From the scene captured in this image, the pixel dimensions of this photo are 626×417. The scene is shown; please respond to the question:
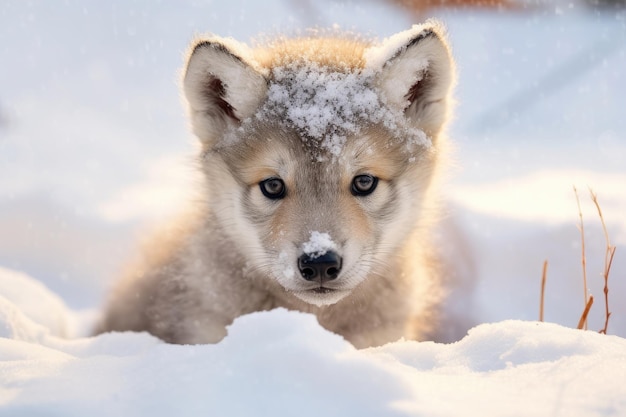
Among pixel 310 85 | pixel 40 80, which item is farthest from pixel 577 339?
pixel 40 80

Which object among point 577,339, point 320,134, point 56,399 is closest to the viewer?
point 56,399

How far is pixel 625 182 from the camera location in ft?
14.9

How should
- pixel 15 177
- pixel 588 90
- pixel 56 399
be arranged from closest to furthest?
pixel 56 399
pixel 15 177
pixel 588 90

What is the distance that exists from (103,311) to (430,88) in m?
2.25

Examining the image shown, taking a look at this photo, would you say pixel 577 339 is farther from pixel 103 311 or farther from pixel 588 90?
pixel 588 90

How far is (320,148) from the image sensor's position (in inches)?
100

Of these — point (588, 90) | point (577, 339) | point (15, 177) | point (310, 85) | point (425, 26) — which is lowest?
point (577, 339)

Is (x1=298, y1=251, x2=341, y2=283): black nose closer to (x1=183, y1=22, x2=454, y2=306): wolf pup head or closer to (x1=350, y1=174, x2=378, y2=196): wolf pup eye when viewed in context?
(x1=183, y1=22, x2=454, y2=306): wolf pup head

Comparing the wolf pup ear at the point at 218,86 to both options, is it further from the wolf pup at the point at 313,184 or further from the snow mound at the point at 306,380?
the snow mound at the point at 306,380

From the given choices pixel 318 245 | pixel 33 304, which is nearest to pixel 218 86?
pixel 318 245

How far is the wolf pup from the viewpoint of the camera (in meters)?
2.50

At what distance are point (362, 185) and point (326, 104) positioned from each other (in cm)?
36

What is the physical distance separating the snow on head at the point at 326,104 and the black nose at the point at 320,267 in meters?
0.46

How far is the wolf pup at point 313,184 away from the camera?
8.19 ft
